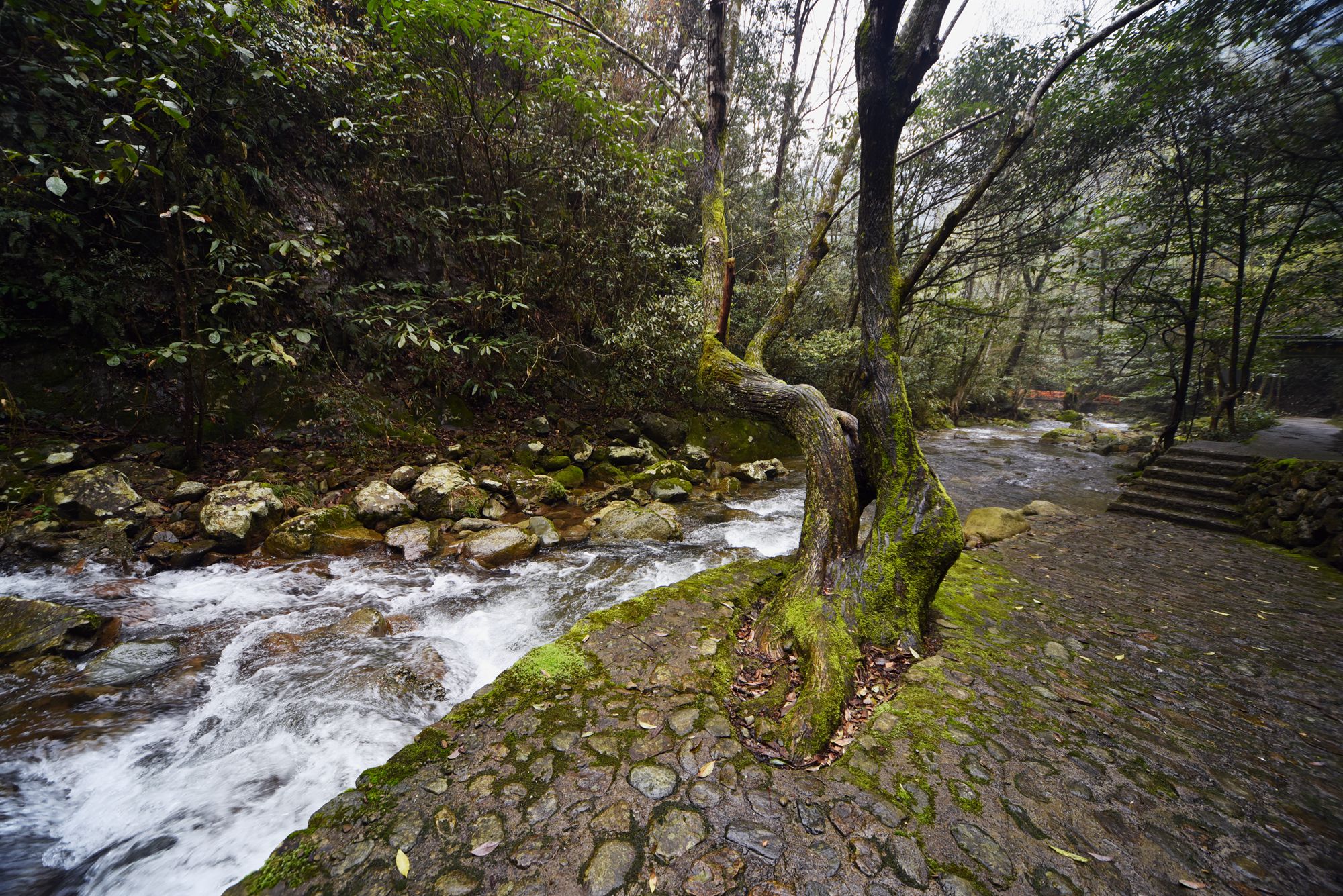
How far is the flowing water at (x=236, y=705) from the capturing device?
6.34 ft

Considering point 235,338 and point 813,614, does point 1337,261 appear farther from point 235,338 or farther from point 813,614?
point 235,338

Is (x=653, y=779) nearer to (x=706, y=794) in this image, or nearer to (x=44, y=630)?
(x=706, y=794)

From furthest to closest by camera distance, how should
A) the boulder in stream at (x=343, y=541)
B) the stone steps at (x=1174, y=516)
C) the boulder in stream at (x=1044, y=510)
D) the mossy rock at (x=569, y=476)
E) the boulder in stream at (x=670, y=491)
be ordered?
the boulder in stream at (x=670, y=491), the mossy rock at (x=569, y=476), the boulder in stream at (x=1044, y=510), the stone steps at (x=1174, y=516), the boulder in stream at (x=343, y=541)

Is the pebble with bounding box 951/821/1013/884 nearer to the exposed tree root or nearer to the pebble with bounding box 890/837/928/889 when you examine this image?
the pebble with bounding box 890/837/928/889

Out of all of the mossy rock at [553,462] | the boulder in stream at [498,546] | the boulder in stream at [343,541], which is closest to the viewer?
the boulder in stream at [343,541]

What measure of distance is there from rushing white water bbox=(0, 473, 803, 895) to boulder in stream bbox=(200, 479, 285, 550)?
37 centimetres

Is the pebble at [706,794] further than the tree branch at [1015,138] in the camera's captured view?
No

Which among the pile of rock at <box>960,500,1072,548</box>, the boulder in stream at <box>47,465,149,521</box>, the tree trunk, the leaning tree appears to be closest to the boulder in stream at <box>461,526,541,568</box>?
the leaning tree

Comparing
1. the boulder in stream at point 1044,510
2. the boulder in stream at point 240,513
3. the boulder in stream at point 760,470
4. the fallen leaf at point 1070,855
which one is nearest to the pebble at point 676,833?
the fallen leaf at point 1070,855

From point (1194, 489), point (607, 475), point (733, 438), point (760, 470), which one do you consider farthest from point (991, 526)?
point (607, 475)

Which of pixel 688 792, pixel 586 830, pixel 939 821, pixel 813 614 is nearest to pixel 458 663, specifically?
pixel 586 830

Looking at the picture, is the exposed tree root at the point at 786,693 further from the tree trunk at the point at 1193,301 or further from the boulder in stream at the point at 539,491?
the tree trunk at the point at 1193,301

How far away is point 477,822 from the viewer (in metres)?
1.85

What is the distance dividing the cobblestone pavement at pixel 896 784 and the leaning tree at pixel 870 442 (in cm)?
38
